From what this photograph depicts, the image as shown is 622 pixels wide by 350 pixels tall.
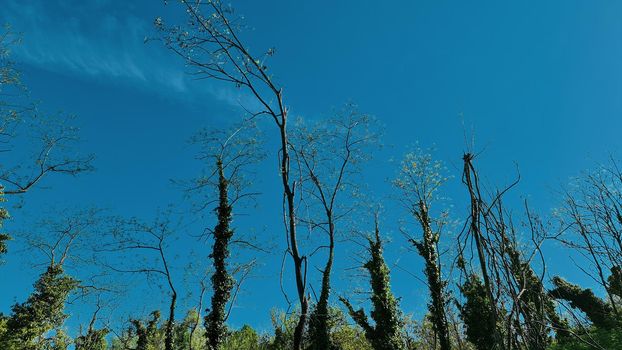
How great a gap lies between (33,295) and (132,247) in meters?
8.66

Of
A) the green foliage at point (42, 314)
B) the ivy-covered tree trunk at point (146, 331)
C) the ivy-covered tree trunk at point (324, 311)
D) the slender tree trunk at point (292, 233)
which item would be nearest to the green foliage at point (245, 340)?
the ivy-covered tree trunk at point (146, 331)

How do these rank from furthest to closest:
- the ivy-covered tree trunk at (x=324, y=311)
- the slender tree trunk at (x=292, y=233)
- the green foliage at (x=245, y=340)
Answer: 1. the green foliage at (x=245, y=340)
2. the ivy-covered tree trunk at (x=324, y=311)
3. the slender tree trunk at (x=292, y=233)

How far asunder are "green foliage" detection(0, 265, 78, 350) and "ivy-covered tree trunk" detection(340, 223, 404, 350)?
15.6 meters

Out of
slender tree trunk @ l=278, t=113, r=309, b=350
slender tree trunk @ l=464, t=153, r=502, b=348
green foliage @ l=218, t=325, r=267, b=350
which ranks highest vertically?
green foliage @ l=218, t=325, r=267, b=350

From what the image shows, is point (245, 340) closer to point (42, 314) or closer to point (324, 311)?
point (42, 314)

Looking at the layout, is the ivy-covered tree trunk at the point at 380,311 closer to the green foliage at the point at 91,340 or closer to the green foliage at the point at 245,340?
the green foliage at the point at 245,340

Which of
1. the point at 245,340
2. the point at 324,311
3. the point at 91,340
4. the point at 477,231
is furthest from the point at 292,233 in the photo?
the point at 91,340

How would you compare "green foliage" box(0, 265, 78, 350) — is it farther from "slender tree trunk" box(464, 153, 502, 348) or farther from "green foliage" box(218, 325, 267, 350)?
"slender tree trunk" box(464, 153, 502, 348)

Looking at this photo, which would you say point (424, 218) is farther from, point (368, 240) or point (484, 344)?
point (484, 344)

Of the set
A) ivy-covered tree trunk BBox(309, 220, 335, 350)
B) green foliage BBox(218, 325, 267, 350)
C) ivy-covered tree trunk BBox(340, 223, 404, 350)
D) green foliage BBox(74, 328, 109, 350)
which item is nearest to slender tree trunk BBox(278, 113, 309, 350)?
ivy-covered tree trunk BBox(309, 220, 335, 350)

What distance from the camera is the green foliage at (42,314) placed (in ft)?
67.5

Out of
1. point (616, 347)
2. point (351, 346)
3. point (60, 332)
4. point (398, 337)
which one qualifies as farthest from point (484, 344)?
point (60, 332)

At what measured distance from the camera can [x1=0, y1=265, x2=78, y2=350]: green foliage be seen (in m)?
20.6

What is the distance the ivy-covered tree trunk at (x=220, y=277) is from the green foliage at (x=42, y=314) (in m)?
10.2
